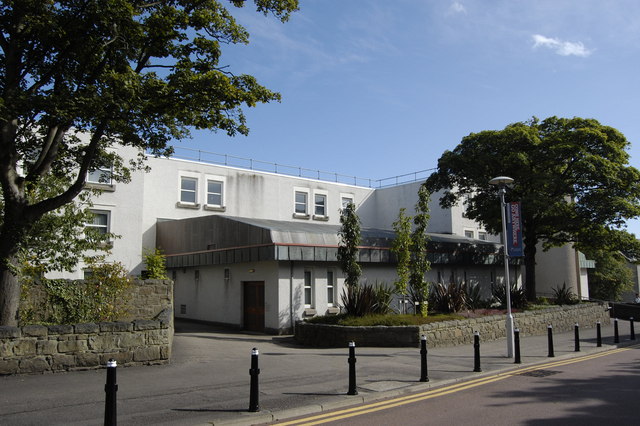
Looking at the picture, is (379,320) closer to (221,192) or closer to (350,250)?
(350,250)

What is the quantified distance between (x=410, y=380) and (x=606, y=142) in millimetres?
17910

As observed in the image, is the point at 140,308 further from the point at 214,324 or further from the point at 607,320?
the point at 607,320

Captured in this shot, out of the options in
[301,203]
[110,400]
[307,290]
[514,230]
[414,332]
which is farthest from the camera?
[301,203]

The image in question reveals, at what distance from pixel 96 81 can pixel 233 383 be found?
7.77 meters

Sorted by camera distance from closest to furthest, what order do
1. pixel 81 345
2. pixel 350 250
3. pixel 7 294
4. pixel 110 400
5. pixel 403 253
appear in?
pixel 110 400 < pixel 81 345 < pixel 7 294 < pixel 350 250 < pixel 403 253

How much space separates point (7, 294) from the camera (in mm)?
11023

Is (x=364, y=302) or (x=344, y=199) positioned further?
(x=344, y=199)

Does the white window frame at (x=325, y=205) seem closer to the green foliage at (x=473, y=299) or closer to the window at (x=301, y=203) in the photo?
the window at (x=301, y=203)

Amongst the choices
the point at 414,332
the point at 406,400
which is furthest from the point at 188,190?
the point at 406,400

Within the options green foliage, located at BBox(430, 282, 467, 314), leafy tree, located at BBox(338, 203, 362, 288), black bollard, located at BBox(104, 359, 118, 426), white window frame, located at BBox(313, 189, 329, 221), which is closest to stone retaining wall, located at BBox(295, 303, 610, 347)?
green foliage, located at BBox(430, 282, 467, 314)

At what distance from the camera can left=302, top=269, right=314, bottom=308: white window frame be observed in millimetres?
20328

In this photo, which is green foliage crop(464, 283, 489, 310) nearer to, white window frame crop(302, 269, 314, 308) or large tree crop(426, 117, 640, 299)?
large tree crop(426, 117, 640, 299)

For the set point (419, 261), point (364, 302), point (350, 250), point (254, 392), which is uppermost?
point (350, 250)

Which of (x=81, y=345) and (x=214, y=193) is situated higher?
(x=214, y=193)
